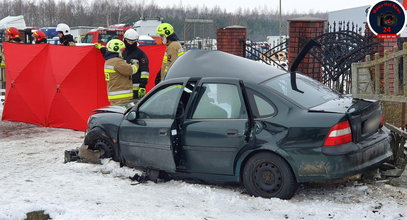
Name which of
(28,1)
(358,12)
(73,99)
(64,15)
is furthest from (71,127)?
(28,1)

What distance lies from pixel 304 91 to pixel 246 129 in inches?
35.9

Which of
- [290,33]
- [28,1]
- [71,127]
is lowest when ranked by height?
[71,127]

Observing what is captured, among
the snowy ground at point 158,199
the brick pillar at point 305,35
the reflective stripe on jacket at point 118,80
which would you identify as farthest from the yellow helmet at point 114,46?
the brick pillar at point 305,35

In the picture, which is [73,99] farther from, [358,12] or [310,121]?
[358,12]

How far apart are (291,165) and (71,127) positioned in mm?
6434

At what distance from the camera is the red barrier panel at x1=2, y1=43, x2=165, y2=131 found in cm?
1030

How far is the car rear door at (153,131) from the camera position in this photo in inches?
234

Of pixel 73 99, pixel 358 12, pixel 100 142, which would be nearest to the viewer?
pixel 100 142

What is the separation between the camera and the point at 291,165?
5242 millimetres

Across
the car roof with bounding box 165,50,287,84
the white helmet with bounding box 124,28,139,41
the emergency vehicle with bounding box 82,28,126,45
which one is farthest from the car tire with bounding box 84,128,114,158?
the emergency vehicle with bounding box 82,28,126,45

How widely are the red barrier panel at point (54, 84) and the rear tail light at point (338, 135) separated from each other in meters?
6.17

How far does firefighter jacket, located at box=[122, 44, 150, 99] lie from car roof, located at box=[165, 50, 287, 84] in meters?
2.61

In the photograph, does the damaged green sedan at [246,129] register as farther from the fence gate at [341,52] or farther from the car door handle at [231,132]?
the fence gate at [341,52]

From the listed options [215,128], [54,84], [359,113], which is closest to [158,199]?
[215,128]
